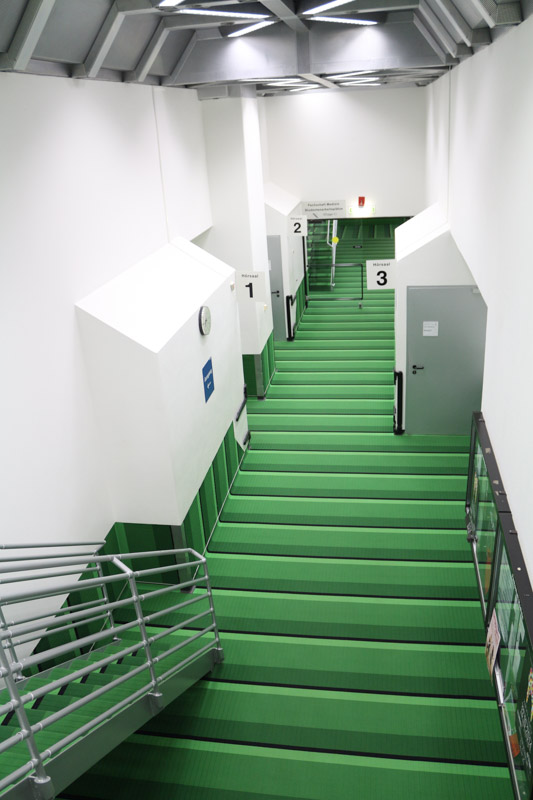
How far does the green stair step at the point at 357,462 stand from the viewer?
26.8 ft

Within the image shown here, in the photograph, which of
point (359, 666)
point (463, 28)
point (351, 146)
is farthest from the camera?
point (351, 146)

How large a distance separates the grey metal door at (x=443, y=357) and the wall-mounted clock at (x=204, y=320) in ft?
9.10

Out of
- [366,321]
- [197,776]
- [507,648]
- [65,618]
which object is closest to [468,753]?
[507,648]

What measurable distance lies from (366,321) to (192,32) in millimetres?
6795

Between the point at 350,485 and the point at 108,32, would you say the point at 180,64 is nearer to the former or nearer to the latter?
the point at 108,32

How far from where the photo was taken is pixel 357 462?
8414mm

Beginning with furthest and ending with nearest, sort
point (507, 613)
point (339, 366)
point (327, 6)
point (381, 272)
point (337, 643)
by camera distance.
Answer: point (339, 366)
point (381, 272)
point (337, 643)
point (327, 6)
point (507, 613)

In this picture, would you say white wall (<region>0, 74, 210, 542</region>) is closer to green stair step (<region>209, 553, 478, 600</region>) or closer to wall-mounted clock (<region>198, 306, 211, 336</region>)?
wall-mounted clock (<region>198, 306, 211, 336</region>)

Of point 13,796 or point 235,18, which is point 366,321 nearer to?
point 235,18

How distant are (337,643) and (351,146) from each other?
935cm

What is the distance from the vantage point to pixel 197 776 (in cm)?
455

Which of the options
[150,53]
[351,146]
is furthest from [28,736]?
[351,146]

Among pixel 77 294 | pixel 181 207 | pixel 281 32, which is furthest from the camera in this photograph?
pixel 181 207

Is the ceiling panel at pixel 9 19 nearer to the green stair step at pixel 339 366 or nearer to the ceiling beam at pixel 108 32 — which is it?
the ceiling beam at pixel 108 32
